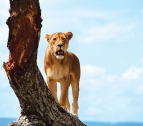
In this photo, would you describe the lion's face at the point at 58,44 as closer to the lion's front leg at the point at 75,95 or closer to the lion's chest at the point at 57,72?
the lion's chest at the point at 57,72

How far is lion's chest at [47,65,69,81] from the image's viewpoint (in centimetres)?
858

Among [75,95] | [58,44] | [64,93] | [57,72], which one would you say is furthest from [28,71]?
[75,95]

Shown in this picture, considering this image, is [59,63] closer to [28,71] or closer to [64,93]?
[64,93]

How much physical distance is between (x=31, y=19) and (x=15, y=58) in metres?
0.61

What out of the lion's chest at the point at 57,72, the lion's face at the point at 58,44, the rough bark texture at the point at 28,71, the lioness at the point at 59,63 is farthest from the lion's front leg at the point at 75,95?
the rough bark texture at the point at 28,71

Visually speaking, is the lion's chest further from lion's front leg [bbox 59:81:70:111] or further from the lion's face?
the lion's face

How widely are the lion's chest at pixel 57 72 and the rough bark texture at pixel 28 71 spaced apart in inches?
43.2

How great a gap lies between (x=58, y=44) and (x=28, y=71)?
1475 mm

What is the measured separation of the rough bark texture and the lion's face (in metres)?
1.13

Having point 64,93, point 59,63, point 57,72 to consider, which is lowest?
point 64,93

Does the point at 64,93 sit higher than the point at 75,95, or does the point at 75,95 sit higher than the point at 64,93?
the point at 75,95

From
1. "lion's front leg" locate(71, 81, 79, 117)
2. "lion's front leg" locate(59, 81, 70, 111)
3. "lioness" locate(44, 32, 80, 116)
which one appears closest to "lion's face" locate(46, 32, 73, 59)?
"lioness" locate(44, 32, 80, 116)

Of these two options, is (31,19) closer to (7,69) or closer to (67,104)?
(7,69)

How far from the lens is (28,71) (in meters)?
6.95
